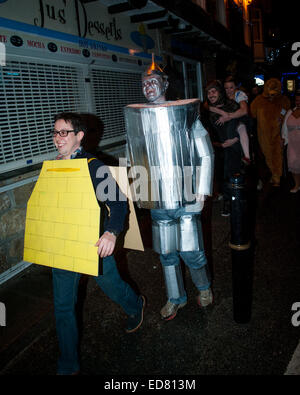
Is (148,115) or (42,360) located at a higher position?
(148,115)

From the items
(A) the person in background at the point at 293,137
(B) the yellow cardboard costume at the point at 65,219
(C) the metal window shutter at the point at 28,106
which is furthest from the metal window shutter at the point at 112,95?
(B) the yellow cardboard costume at the point at 65,219

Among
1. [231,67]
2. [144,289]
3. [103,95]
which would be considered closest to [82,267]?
[144,289]

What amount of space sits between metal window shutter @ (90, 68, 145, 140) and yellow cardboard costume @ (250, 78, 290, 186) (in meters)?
3.10

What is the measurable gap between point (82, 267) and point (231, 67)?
14064 millimetres

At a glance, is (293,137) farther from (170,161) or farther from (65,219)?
(65,219)

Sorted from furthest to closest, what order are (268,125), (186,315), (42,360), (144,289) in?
(268,125)
(144,289)
(186,315)
(42,360)

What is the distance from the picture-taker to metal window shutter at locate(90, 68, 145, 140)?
600 centimetres

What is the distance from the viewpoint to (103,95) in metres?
6.16

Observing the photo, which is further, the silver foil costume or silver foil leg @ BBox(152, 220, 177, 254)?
silver foil leg @ BBox(152, 220, 177, 254)

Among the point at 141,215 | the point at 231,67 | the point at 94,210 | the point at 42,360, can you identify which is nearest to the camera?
the point at 94,210

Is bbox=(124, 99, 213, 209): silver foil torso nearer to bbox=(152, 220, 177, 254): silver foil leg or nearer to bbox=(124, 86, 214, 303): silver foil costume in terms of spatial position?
bbox=(124, 86, 214, 303): silver foil costume

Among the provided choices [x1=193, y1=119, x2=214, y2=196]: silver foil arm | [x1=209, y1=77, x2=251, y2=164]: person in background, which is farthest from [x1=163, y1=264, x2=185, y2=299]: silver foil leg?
[x1=209, y1=77, x2=251, y2=164]: person in background
